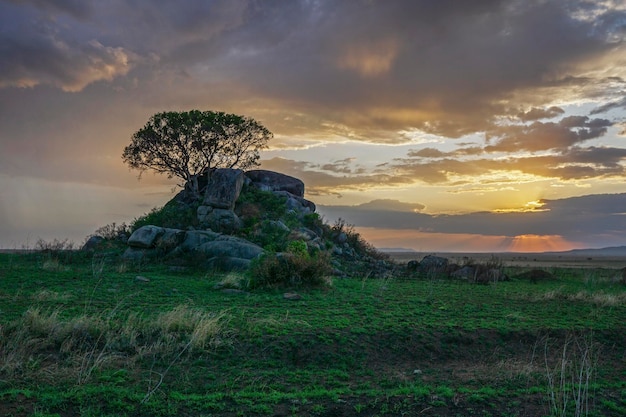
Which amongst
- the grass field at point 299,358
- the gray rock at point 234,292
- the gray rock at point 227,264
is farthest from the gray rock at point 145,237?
the gray rock at point 234,292

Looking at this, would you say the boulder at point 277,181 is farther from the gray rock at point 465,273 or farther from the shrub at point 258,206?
the gray rock at point 465,273

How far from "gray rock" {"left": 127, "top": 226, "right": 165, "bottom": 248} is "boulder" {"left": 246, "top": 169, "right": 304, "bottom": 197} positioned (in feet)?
38.1

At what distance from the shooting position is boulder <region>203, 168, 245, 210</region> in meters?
31.0

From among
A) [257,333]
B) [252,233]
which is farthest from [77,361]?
[252,233]

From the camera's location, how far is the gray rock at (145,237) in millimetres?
26297

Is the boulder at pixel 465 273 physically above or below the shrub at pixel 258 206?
below

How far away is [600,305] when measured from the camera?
16.1 metres

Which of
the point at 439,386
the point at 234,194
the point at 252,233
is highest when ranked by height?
the point at 234,194

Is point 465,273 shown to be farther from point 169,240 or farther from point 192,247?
point 169,240

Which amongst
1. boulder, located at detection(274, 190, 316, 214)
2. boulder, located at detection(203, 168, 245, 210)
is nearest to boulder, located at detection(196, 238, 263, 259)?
boulder, located at detection(203, 168, 245, 210)

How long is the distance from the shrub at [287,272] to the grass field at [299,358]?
1673 millimetres

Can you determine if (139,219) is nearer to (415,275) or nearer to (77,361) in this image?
(415,275)

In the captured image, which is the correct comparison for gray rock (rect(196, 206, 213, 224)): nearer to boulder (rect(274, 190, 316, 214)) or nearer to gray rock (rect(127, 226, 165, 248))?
gray rock (rect(127, 226, 165, 248))

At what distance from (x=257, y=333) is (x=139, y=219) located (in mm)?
24922
